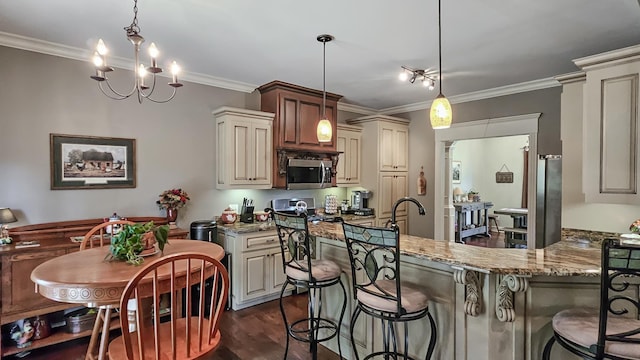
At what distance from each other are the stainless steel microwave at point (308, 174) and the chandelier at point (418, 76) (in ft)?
5.24

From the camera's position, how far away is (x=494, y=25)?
2553 millimetres

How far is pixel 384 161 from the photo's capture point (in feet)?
16.9

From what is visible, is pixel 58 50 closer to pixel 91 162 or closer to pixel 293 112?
pixel 91 162

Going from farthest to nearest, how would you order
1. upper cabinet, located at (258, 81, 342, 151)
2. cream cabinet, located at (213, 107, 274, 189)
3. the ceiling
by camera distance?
upper cabinet, located at (258, 81, 342, 151) → cream cabinet, located at (213, 107, 274, 189) → the ceiling

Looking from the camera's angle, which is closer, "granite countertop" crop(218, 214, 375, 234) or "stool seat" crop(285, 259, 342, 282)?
"stool seat" crop(285, 259, 342, 282)

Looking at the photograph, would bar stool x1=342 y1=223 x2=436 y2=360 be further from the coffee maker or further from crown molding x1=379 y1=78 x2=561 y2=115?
crown molding x1=379 y1=78 x2=561 y2=115

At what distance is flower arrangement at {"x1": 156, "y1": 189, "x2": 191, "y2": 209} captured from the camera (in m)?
3.52

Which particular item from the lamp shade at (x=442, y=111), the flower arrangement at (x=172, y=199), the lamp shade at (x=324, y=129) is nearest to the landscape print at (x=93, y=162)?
the flower arrangement at (x=172, y=199)

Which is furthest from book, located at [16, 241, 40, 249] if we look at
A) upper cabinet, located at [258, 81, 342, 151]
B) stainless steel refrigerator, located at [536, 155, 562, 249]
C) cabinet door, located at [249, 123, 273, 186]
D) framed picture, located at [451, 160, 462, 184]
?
framed picture, located at [451, 160, 462, 184]

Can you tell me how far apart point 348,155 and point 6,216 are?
3.96 meters

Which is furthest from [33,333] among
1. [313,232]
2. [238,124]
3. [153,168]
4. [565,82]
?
[565,82]

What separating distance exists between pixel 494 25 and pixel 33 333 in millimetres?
4396

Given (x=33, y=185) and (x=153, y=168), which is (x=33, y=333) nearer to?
(x=33, y=185)

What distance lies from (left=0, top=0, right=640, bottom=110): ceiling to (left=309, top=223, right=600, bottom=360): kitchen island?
66.5 inches
